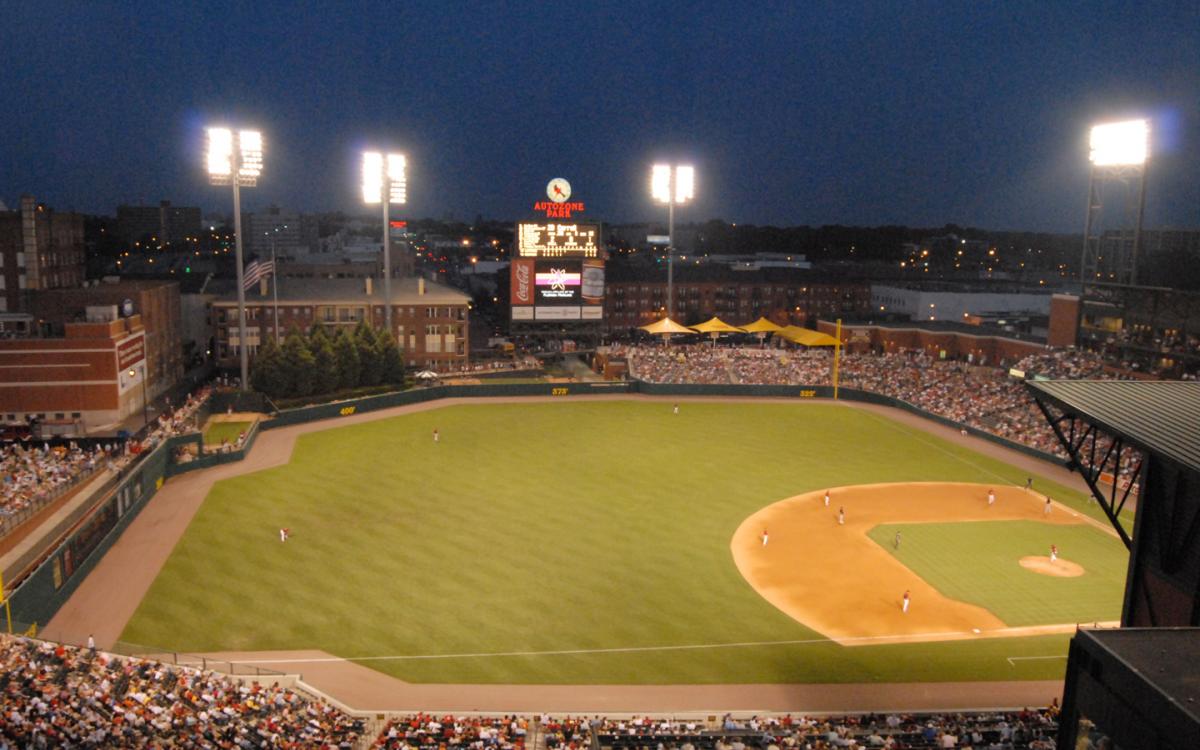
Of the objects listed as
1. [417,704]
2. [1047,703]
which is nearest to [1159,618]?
[1047,703]

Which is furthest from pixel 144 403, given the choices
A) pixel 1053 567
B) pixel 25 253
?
pixel 1053 567

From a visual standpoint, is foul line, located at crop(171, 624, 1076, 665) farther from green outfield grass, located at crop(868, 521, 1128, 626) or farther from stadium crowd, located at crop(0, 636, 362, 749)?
stadium crowd, located at crop(0, 636, 362, 749)

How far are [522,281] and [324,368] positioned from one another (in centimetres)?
1629

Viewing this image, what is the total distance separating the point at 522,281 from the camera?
63.4 meters

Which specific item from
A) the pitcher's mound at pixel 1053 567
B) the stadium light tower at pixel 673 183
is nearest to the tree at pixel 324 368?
the stadium light tower at pixel 673 183

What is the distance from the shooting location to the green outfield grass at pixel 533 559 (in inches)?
907

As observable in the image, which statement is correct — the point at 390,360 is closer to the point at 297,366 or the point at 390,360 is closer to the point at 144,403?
the point at 297,366

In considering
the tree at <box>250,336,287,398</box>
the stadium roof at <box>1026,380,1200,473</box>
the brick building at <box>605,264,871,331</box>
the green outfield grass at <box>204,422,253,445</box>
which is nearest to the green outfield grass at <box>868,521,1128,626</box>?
the stadium roof at <box>1026,380,1200,473</box>

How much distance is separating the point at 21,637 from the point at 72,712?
4.79 m

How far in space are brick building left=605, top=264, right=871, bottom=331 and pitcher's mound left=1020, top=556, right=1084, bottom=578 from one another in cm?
6441

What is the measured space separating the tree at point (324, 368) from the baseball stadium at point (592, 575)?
151 inches

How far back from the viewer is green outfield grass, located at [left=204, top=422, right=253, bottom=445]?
4438 cm

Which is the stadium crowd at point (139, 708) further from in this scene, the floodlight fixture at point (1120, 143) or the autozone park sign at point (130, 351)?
the floodlight fixture at point (1120, 143)

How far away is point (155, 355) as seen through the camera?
5403cm
